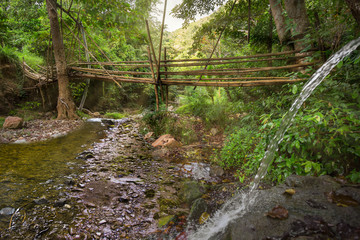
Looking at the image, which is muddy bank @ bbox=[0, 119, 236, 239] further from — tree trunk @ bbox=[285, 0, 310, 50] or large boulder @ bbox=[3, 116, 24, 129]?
tree trunk @ bbox=[285, 0, 310, 50]

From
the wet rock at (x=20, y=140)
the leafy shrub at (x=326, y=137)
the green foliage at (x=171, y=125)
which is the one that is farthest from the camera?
the green foliage at (x=171, y=125)

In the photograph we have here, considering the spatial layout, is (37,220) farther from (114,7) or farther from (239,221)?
(114,7)

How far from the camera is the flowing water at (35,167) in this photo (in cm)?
242

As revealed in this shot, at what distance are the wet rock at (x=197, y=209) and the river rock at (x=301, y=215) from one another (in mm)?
476

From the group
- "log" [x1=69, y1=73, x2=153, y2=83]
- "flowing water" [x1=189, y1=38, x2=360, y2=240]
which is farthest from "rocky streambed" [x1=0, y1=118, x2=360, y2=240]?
"log" [x1=69, y1=73, x2=153, y2=83]

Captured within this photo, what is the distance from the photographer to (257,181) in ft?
8.34

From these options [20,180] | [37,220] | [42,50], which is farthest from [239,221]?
[42,50]

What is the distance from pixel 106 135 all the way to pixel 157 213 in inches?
168

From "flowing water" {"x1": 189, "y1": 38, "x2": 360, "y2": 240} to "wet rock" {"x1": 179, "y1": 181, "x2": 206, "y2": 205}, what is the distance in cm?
45

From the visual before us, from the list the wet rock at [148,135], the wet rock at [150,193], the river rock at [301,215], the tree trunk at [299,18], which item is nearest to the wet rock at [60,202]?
the wet rock at [150,193]

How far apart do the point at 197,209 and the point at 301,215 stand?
1.18 metres

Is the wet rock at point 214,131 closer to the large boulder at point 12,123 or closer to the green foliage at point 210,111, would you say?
the green foliage at point 210,111

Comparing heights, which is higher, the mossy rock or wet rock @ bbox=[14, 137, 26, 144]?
→ wet rock @ bbox=[14, 137, 26, 144]

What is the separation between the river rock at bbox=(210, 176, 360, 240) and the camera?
143 centimetres
